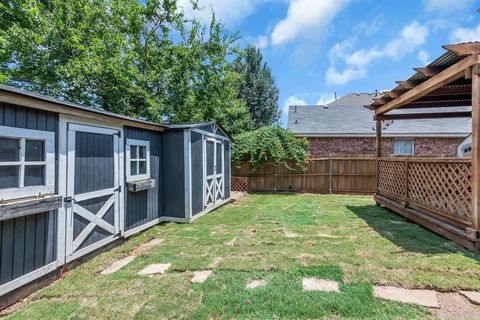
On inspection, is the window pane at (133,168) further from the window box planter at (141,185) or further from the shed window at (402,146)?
the shed window at (402,146)

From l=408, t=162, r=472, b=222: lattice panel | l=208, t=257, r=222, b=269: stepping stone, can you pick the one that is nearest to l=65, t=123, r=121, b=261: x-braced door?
l=208, t=257, r=222, b=269: stepping stone

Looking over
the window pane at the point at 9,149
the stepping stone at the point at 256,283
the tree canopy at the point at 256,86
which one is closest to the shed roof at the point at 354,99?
the tree canopy at the point at 256,86

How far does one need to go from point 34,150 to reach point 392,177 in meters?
7.85

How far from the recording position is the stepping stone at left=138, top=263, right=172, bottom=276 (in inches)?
127

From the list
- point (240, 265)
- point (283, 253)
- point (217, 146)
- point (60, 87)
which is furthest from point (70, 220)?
point (60, 87)

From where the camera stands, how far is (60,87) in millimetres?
10469

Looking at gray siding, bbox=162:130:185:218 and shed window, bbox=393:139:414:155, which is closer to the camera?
gray siding, bbox=162:130:185:218

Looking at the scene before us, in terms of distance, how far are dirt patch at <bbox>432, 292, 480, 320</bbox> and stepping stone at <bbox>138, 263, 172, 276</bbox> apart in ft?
9.74

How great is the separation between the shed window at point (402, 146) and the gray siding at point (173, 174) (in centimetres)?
1120

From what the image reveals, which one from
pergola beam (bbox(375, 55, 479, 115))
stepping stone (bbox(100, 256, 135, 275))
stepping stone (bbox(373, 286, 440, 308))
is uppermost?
pergola beam (bbox(375, 55, 479, 115))

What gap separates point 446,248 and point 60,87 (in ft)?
43.8

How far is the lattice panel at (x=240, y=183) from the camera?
11.3 m

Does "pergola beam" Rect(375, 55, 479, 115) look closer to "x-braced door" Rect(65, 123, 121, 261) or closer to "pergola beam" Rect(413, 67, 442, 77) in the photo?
"pergola beam" Rect(413, 67, 442, 77)

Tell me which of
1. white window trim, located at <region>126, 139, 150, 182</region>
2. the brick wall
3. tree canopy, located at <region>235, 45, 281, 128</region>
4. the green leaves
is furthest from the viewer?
tree canopy, located at <region>235, 45, 281, 128</region>
